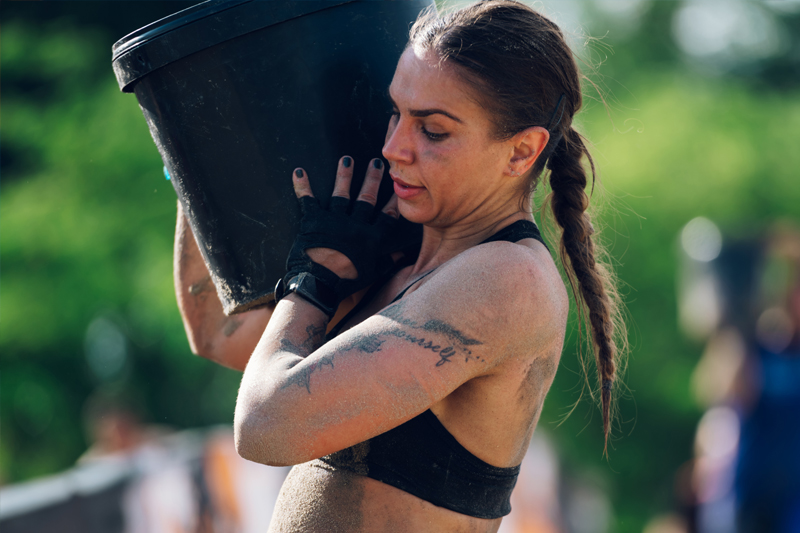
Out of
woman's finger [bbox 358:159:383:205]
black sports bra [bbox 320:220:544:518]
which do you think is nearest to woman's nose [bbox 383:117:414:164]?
woman's finger [bbox 358:159:383:205]

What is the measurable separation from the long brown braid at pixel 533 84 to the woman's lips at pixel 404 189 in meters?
0.22

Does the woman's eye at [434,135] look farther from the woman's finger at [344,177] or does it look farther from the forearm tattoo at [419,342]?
the forearm tattoo at [419,342]

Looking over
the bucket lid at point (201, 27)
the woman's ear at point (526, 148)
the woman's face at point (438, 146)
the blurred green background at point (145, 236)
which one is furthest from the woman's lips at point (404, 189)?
the blurred green background at point (145, 236)

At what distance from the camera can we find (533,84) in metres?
1.72

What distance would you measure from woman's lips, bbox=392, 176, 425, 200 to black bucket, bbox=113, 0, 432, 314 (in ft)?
0.36

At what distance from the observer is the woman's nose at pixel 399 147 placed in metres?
1.73

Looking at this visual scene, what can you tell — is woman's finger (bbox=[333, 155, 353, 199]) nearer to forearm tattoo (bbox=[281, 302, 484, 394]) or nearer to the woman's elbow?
forearm tattoo (bbox=[281, 302, 484, 394])

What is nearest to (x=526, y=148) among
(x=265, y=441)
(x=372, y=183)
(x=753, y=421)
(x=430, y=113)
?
(x=430, y=113)

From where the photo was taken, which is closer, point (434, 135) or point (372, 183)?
point (434, 135)

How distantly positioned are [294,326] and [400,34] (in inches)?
31.5

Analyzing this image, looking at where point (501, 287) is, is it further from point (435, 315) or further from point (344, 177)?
point (344, 177)

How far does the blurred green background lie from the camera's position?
942cm

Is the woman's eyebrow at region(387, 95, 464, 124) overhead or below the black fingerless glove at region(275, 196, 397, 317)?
overhead

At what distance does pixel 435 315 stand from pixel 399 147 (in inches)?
15.8
